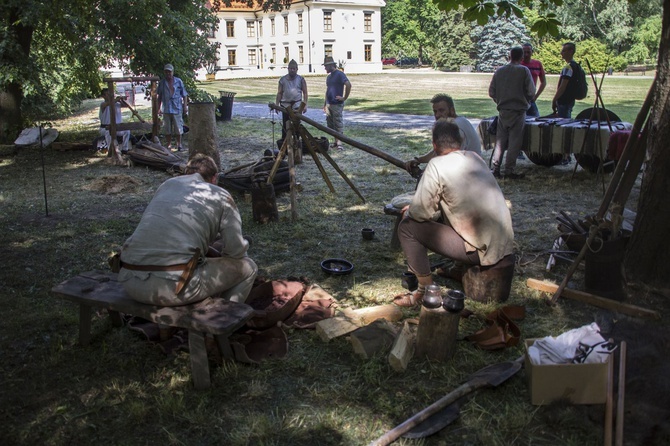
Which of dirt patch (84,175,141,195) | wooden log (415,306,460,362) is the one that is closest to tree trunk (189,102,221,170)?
dirt patch (84,175,141,195)

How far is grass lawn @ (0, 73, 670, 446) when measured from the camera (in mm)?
3285

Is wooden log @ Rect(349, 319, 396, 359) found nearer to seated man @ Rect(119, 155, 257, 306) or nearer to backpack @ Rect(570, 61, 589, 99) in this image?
seated man @ Rect(119, 155, 257, 306)

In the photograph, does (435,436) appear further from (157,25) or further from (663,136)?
(157,25)

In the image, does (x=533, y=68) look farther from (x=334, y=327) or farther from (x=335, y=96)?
(x=334, y=327)

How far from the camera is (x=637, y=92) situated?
23.5m

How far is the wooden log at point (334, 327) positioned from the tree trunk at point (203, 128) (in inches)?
229

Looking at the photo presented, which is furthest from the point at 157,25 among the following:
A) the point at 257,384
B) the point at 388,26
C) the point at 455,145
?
the point at 388,26

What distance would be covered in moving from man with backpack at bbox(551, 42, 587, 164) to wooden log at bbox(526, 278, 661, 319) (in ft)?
18.6

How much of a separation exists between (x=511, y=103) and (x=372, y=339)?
617cm

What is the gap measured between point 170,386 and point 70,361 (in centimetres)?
88

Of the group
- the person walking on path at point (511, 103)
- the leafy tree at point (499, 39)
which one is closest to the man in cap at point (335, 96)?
the person walking on path at point (511, 103)

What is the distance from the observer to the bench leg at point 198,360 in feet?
12.0

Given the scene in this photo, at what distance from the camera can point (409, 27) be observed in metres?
71.8

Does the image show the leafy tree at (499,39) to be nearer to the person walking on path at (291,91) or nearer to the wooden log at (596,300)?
the person walking on path at (291,91)
